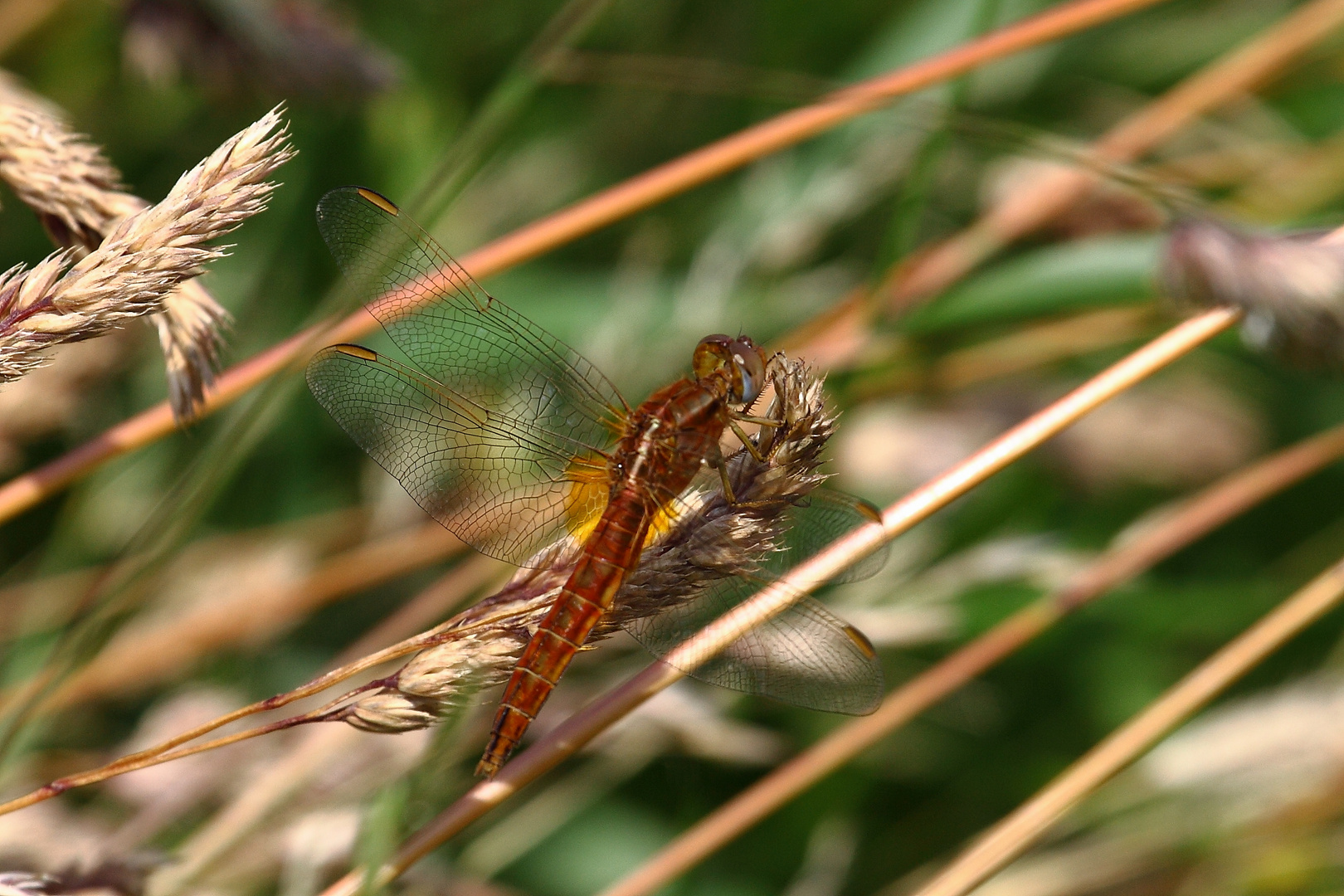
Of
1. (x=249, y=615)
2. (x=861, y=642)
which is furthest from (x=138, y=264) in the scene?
(x=249, y=615)

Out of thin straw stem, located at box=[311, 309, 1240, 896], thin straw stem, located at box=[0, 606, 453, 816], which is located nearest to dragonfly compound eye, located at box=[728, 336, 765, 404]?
thin straw stem, located at box=[311, 309, 1240, 896]

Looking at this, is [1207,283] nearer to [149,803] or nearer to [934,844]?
[934,844]

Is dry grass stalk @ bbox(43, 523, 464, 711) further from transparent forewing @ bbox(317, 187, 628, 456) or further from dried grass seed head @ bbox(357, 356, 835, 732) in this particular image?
dried grass seed head @ bbox(357, 356, 835, 732)

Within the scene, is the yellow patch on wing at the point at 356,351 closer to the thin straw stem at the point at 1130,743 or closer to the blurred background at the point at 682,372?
the blurred background at the point at 682,372

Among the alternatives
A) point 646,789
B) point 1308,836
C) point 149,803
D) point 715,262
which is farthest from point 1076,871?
point 149,803

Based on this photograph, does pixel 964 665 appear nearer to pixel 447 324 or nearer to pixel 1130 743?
pixel 1130 743
